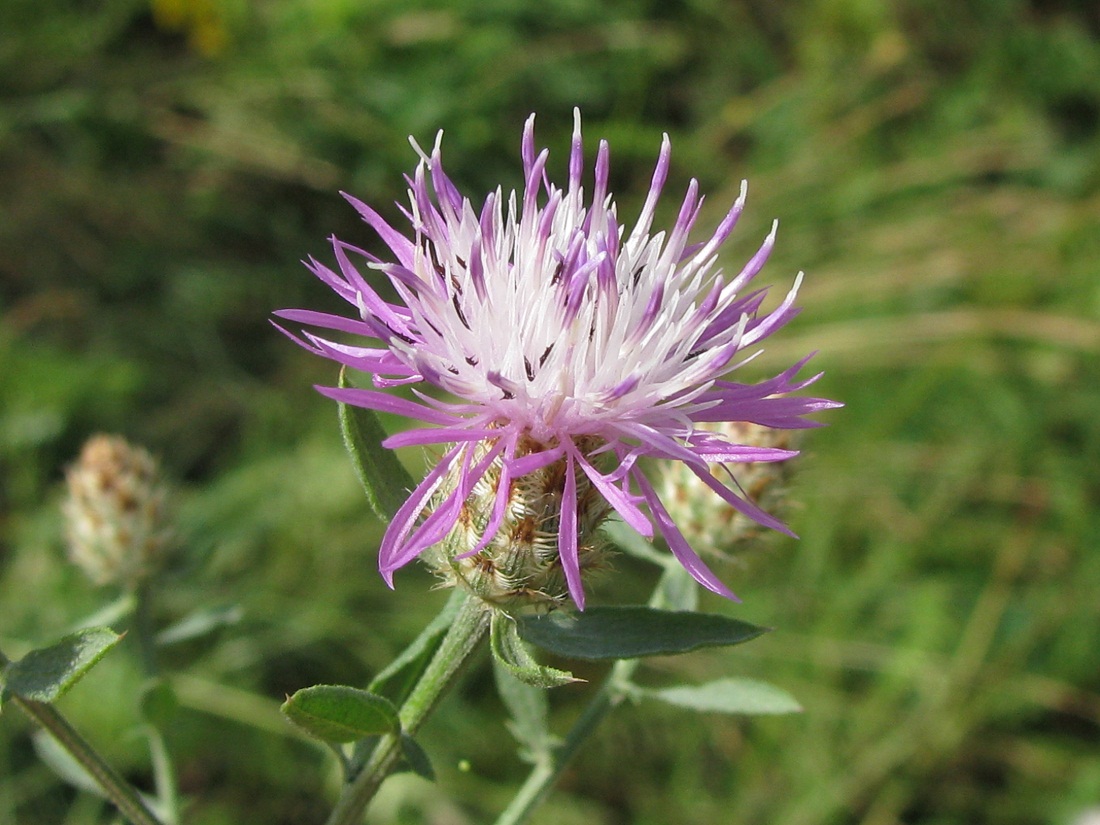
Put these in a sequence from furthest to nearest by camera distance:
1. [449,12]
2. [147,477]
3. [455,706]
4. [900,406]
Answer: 1. [449,12]
2. [900,406]
3. [455,706]
4. [147,477]

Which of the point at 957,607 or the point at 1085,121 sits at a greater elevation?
the point at 1085,121

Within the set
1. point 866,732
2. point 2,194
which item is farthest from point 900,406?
point 2,194

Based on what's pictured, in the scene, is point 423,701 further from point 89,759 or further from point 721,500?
point 721,500

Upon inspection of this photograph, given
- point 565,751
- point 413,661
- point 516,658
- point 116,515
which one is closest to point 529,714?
point 565,751

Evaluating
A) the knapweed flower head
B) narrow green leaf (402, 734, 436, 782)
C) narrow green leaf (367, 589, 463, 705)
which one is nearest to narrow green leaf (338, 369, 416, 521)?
the knapweed flower head

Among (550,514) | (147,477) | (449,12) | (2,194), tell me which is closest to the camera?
(550,514)

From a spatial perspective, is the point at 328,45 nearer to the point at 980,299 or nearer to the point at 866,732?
the point at 980,299

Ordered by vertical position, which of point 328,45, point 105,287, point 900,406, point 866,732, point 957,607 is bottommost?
point 866,732

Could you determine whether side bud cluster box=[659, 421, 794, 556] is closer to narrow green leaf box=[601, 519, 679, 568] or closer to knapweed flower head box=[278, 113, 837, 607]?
narrow green leaf box=[601, 519, 679, 568]

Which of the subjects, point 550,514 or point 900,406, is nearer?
point 550,514
